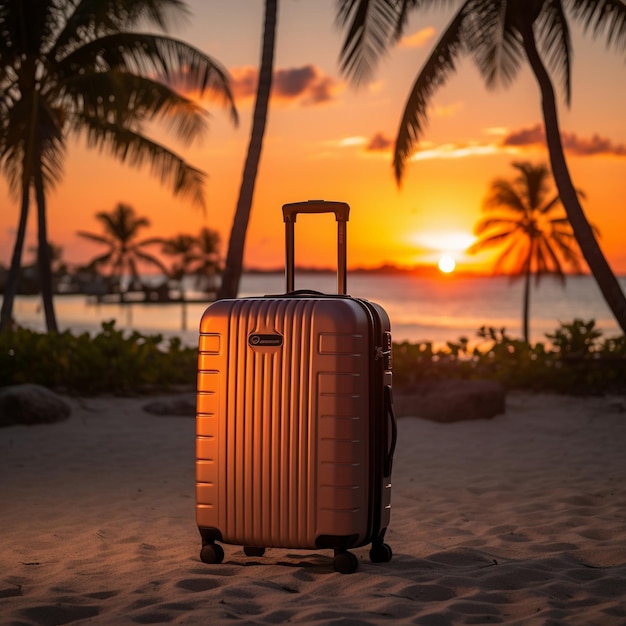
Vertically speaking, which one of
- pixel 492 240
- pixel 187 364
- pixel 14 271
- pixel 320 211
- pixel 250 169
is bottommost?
pixel 187 364

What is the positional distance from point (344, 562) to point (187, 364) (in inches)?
342

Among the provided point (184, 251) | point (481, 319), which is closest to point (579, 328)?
point (184, 251)

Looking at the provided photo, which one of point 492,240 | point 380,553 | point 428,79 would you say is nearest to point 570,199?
point 428,79

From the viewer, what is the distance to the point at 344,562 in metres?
4.11

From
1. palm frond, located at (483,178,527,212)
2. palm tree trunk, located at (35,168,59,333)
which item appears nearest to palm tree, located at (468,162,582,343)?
palm frond, located at (483,178,527,212)

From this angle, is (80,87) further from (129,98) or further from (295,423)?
(295,423)

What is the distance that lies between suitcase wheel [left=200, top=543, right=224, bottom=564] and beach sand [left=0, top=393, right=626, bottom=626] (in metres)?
0.05

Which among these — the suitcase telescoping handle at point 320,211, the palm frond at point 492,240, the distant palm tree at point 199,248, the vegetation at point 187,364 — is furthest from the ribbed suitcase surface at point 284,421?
the distant palm tree at point 199,248

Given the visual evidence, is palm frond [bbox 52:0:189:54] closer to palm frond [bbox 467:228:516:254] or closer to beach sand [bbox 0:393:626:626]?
beach sand [bbox 0:393:626:626]

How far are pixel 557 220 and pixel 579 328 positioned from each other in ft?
69.0

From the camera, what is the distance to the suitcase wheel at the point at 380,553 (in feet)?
14.4

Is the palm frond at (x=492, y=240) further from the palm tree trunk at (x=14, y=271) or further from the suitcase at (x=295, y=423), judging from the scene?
the suitcase at (x=295, y=423)

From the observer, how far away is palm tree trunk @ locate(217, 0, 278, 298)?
12.0 meters

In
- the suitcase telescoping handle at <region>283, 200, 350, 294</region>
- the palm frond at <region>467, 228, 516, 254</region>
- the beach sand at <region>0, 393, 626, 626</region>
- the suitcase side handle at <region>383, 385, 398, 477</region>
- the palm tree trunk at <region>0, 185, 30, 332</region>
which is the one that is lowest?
the beach sand at <region>0, 393, 626, 626</region>
